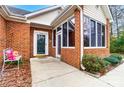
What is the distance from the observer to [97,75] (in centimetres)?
589

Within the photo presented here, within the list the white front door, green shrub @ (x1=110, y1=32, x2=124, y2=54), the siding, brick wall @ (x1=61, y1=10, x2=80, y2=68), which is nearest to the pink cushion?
brick wall @ (x1=61, y1=10, x2=80, y2=68)

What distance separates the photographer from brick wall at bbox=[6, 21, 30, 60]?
32.2ft

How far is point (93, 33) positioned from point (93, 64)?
2.77 m

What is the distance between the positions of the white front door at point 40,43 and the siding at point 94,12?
4.87 m

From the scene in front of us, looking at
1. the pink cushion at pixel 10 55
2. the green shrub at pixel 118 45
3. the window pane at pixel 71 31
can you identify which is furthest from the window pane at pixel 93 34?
the green shrub at pixel 118 45

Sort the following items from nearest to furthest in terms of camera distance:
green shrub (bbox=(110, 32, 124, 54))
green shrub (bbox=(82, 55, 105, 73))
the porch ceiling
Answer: green shrub (bbox=(82, 55, 105, 73)), the porch ceiling, green shrub (bbox=(110, 32, 124, 54))

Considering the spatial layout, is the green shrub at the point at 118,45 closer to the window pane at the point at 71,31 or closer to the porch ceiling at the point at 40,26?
the porch ceiling at the point at 40,26

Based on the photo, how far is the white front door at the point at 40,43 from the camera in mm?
11758

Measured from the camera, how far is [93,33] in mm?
8453

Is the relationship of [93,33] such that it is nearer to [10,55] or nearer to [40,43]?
[10,55]

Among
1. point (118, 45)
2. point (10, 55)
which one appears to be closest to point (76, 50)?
point (10, 55)

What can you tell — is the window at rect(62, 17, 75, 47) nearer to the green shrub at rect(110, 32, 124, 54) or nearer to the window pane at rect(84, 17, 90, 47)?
the window pane at rect(84, 17, 90, 47)

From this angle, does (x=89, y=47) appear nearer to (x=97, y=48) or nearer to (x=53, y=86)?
(x=97, y=48)

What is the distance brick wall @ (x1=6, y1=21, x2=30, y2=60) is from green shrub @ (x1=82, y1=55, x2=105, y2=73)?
5.22 metres
